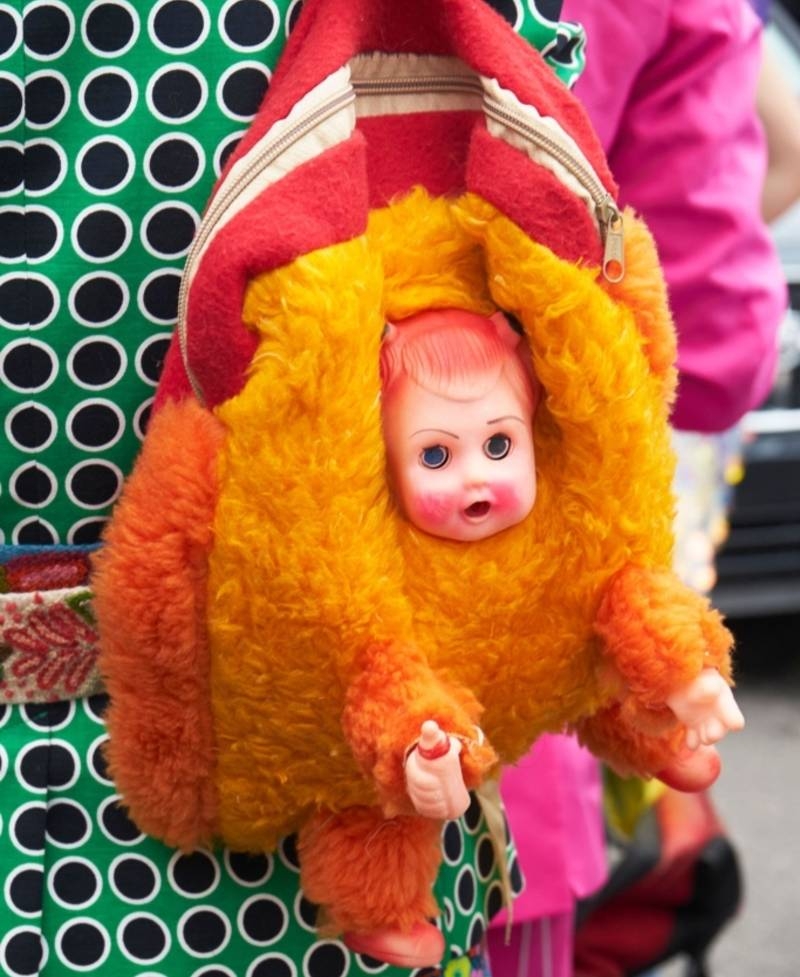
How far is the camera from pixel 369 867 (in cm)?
118

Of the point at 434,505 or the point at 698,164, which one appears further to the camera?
the point at 698,164

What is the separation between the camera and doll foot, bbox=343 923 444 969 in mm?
1199

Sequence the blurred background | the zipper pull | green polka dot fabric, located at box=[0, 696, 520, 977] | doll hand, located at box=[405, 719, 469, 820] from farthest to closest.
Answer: the blurred background
green polka dot fabric, located at box=[0, 696, 520, 977]
the zipper pull
doll hand, located at box=[405, 719, 469, 820]

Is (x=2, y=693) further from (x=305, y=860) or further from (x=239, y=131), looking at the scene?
(x=239, y=131)

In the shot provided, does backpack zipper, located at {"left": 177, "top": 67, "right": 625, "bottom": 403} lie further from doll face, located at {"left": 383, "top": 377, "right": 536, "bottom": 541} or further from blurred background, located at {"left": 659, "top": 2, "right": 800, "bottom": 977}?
blurred background, located at {"left": 659, "top": 2, "right": 800, "bottom": 977}

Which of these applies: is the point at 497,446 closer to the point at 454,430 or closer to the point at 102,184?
the point at 454,430

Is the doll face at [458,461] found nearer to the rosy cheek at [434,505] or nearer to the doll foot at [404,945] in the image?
the rosy cheek at [434,505]

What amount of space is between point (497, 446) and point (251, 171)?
0.25 metres

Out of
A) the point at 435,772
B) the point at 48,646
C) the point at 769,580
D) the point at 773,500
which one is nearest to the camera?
the point at 435,772

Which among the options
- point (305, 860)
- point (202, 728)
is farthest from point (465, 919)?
point (202, 728)

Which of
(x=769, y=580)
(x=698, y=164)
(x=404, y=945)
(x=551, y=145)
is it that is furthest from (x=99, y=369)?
(x=769, y=580)

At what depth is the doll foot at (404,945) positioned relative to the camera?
120cm

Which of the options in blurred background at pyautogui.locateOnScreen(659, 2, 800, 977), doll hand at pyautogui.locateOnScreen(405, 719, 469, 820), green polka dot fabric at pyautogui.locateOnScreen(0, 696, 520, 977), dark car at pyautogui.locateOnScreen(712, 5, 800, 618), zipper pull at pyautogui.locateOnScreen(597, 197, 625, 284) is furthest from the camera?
dark car at pyautogui.locateOnScreen(712, 5, 800, 618)

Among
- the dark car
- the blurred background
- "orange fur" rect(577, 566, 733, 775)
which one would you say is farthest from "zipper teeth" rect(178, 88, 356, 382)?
the dark car
